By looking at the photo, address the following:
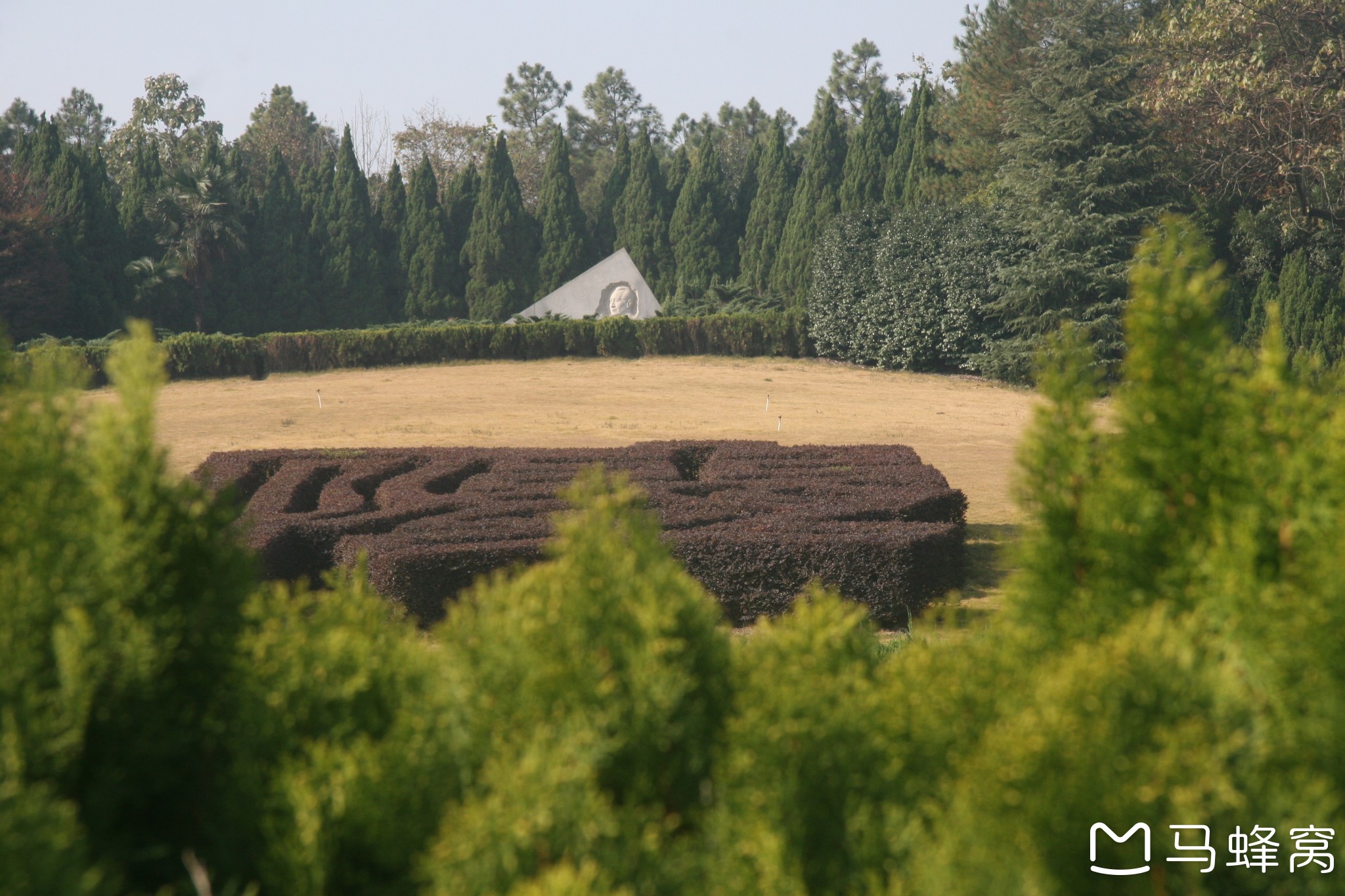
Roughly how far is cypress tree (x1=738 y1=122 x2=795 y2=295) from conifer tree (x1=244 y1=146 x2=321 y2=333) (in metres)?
12.4

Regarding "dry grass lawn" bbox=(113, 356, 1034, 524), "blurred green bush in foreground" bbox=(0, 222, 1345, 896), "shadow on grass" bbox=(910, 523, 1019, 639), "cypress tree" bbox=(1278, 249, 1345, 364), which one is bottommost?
"shadow on grass" bbox=(910, 523, 1019, 639)

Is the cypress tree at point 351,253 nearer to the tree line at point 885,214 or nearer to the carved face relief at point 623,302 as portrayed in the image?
the tree line at point 885,214

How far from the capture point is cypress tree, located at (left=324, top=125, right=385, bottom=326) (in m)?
31.0

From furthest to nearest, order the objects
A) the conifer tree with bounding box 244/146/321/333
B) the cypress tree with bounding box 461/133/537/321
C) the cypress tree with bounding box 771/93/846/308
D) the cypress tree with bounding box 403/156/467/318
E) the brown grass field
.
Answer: the cypress tree with bounding box 461/133/537/321 → the cypress tree with bounding box 403/156/467/318 → the conifer tree with bounding box 244/146/321/333 → the cypress tree with bounding box 771/93/846/308 → the brown grass field

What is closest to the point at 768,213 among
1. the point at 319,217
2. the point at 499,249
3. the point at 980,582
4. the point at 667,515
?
the point at 499,249

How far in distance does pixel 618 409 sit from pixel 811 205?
14.0 meters

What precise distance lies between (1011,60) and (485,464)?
62.8 ft

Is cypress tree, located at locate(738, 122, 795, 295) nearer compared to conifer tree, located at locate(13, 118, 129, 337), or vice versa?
conifer tree, located at locate(13, 118, 129, 337)

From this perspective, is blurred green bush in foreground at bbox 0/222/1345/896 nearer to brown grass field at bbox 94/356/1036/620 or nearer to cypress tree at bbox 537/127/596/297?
brown grass field at bbox 94/356/1036/620

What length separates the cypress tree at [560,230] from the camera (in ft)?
108

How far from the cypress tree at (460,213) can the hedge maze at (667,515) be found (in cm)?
2264

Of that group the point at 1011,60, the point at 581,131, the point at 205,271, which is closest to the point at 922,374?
the point at 1011,60

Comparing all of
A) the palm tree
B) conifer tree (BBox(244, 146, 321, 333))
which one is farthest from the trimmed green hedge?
conifer tree (BBox(244, 146, 321, 333))

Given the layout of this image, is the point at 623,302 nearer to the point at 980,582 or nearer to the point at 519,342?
the point at 519,342
